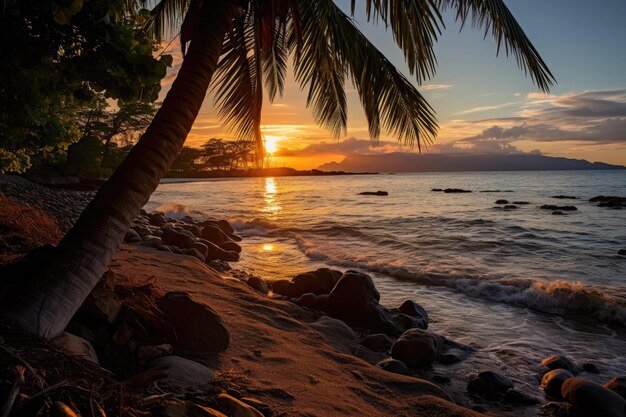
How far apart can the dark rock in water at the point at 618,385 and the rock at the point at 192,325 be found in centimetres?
444

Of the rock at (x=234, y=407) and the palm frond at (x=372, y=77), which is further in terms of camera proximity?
the palm frond at (x=372, y=77)

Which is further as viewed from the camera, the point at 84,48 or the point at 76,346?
the point at 84,48

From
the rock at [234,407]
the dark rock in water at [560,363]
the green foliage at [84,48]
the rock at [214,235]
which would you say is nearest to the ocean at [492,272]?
the dark rock in water at [560,363]

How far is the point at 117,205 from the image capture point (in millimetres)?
3242

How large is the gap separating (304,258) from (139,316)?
939 centimetres

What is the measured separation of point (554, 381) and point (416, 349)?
1578mm

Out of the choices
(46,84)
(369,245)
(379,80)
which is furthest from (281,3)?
(369,245)

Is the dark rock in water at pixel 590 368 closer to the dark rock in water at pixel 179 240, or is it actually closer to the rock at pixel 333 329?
the rock at pixel 333 329

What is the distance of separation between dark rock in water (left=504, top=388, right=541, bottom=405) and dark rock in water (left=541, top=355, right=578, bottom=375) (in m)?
0.95

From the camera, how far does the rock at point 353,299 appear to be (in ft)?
22.9

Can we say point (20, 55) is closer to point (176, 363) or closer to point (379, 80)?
point (176, 363)

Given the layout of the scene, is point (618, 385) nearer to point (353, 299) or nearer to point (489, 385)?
point (489, 385)

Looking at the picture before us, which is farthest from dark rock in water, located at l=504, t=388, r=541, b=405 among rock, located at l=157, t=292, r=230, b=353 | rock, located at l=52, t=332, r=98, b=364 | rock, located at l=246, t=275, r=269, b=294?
rock, located at l=246, t=275, r=269, b=294

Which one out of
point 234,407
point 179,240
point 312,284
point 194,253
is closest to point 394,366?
point 234,407
